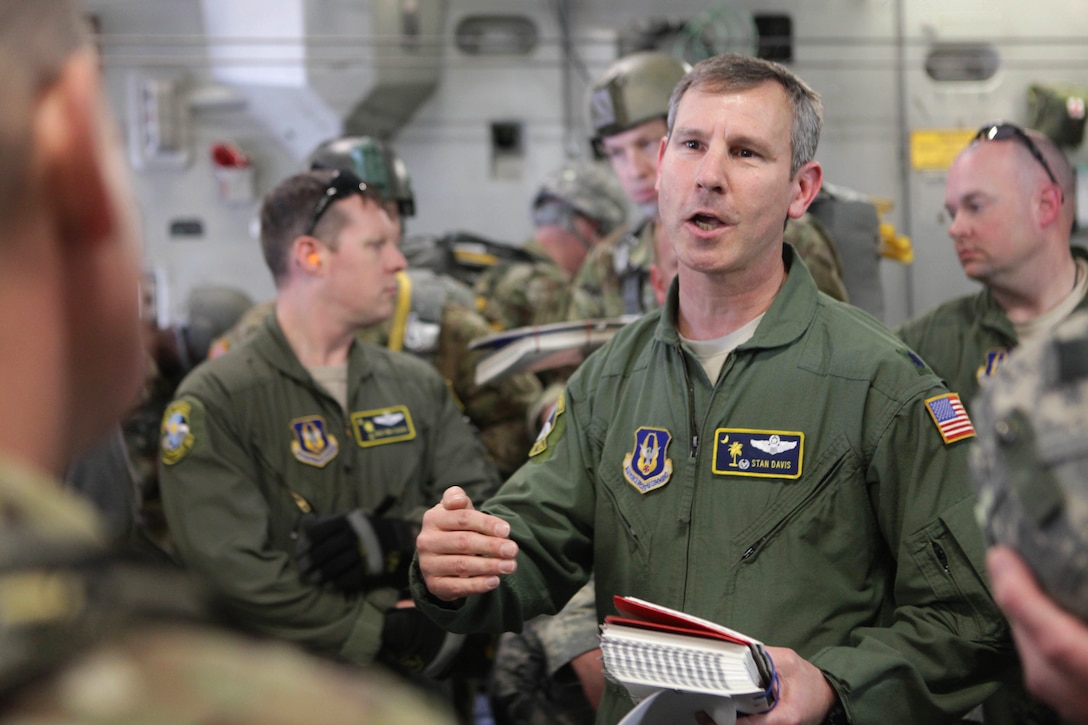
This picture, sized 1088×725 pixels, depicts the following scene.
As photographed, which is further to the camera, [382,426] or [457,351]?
[457,351]

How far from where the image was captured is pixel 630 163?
3525mm

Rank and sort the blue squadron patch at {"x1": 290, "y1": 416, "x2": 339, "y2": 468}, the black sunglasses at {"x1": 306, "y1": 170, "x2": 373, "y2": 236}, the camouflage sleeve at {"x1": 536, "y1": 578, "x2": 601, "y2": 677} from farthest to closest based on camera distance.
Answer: the black sunglasses at {"x1": 306, "y1": 170, "x2": 373, "y2": 236}
the blue squadron patch at {"x1": 290, "y1": 416, "x2": 339, "y2": 468}
the camouflage sleeve at {"x1": 536, "y1": 578, "x2": 601, "y2": 677}

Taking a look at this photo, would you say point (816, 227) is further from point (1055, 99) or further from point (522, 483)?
point (1055, 99)

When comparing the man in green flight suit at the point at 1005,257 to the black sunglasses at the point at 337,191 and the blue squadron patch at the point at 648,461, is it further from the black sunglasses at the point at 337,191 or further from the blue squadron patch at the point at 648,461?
the black sunglasses at the point at 337,191

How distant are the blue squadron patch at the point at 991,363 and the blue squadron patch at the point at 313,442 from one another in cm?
167

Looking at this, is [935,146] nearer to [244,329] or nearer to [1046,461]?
[244,329]

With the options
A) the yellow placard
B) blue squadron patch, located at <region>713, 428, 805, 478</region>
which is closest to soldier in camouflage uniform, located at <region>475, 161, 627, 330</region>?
the yellow placard

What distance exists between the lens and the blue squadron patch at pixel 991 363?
109 inches

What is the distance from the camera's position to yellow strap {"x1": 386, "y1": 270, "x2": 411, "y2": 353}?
12.0 feet

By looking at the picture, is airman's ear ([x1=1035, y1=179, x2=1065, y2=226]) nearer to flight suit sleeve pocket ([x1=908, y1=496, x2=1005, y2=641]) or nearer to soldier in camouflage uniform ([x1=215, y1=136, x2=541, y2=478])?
flight suit sleeve pocket ([x1=908, y1=496, x2=1005, y2=641])

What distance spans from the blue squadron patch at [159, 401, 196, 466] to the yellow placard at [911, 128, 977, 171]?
4.25 m

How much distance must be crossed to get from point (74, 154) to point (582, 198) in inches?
179

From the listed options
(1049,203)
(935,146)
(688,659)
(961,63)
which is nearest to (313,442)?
(688,659)

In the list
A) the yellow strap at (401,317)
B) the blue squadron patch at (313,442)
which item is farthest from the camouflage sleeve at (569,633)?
the yellow strap at (401,317)
